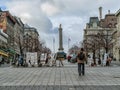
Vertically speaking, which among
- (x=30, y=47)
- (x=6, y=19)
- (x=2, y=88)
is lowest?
(x=2, y=88)

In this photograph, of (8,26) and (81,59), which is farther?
(8,26)

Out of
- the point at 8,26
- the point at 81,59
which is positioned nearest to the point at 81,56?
the point at 81,59

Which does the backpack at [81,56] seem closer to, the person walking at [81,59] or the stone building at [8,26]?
the person walking at [81,59]

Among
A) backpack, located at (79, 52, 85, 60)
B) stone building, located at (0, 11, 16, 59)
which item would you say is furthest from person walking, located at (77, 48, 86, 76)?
stone building, located at (0, 11, 16, 59)

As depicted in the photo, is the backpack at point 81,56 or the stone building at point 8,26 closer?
the backpack at point 81,56

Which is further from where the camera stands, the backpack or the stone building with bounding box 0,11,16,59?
the stone building with bounding box 0,11,16,59

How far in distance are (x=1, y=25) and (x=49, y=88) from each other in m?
111

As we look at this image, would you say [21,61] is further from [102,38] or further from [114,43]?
[114,43]

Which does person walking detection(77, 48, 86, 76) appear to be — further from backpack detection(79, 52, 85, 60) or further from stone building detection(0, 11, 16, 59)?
stone building detection(0, 11, 16, 59)

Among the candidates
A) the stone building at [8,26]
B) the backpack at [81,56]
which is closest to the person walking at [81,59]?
the backpack at [81,56]

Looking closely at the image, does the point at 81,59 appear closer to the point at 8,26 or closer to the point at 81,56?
the point at 81,56

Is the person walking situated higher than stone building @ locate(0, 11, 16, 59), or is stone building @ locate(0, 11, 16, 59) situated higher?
stone building @ locate(0, 11, 16, 59)

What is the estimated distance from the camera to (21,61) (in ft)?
181

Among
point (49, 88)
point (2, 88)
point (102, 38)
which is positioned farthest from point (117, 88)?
point (102, 38)
